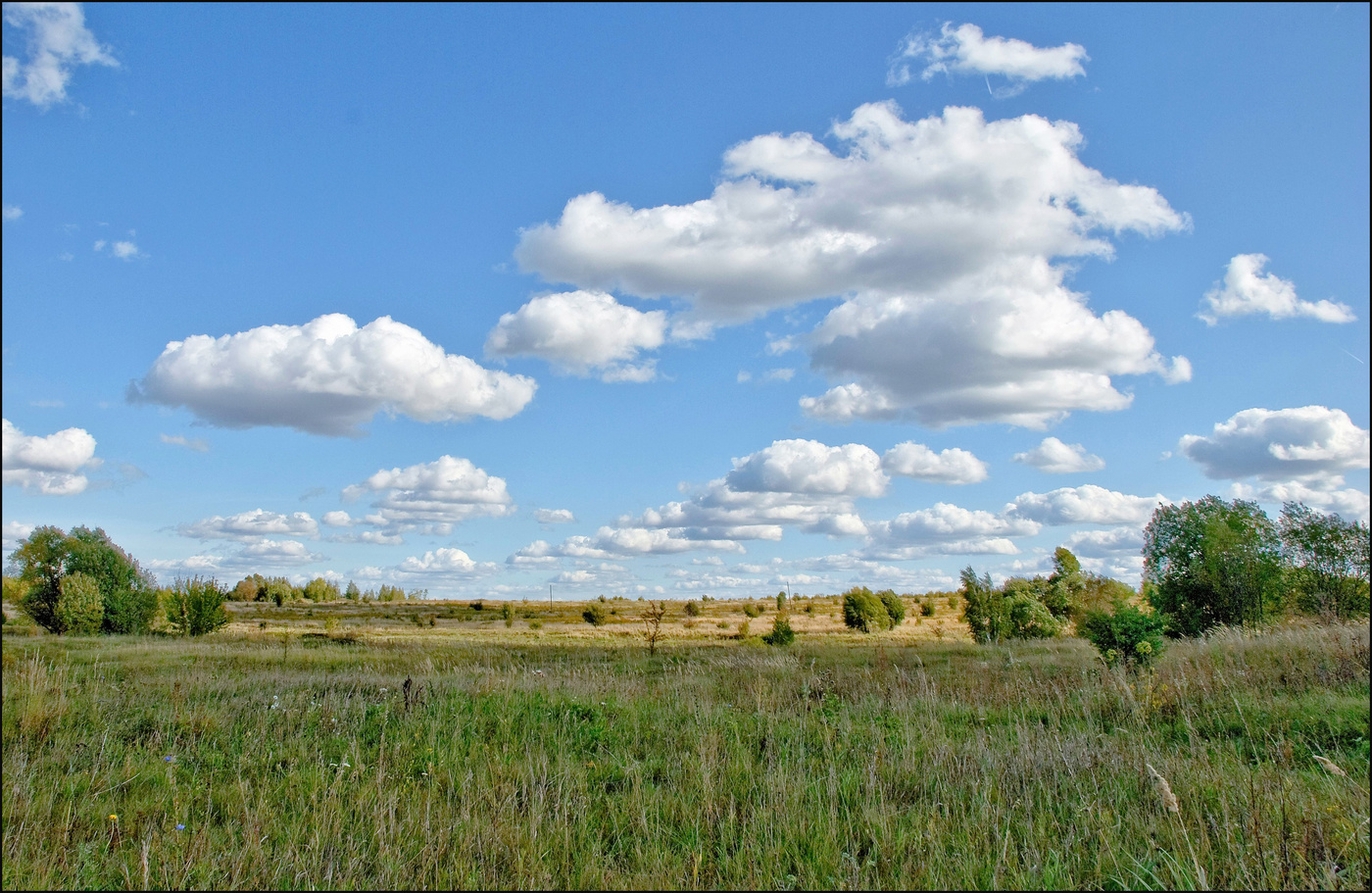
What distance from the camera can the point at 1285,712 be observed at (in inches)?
332

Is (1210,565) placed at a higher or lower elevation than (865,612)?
higher

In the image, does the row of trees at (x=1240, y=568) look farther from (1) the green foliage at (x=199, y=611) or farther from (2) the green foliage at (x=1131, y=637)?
(1) the green foliage at (x=199, y=611)

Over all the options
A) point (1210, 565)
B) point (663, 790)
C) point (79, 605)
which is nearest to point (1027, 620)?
point (1210, 565)

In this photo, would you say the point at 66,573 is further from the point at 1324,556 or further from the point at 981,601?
the point at 1324,556

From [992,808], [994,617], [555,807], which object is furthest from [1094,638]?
[994,617]

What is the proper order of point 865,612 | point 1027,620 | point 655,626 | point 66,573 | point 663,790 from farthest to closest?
point 865,612
point 66,573
point 1027,620
point 655,626
point 663,790

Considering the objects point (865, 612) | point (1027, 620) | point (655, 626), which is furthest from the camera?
point (865, 612)

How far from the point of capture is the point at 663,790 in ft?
17.9

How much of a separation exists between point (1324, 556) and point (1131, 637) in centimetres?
1622

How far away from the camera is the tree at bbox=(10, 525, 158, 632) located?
40.0 metres

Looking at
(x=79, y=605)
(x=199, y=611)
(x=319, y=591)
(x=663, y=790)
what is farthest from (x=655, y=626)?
(x=319, y=591)

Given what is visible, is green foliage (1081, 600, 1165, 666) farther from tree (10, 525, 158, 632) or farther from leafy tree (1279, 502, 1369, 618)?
tree (10, 525, 158, 632)

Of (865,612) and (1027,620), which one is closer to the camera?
(1027,620)

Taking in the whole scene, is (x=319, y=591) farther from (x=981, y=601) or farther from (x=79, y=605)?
(x=981, y=601)
